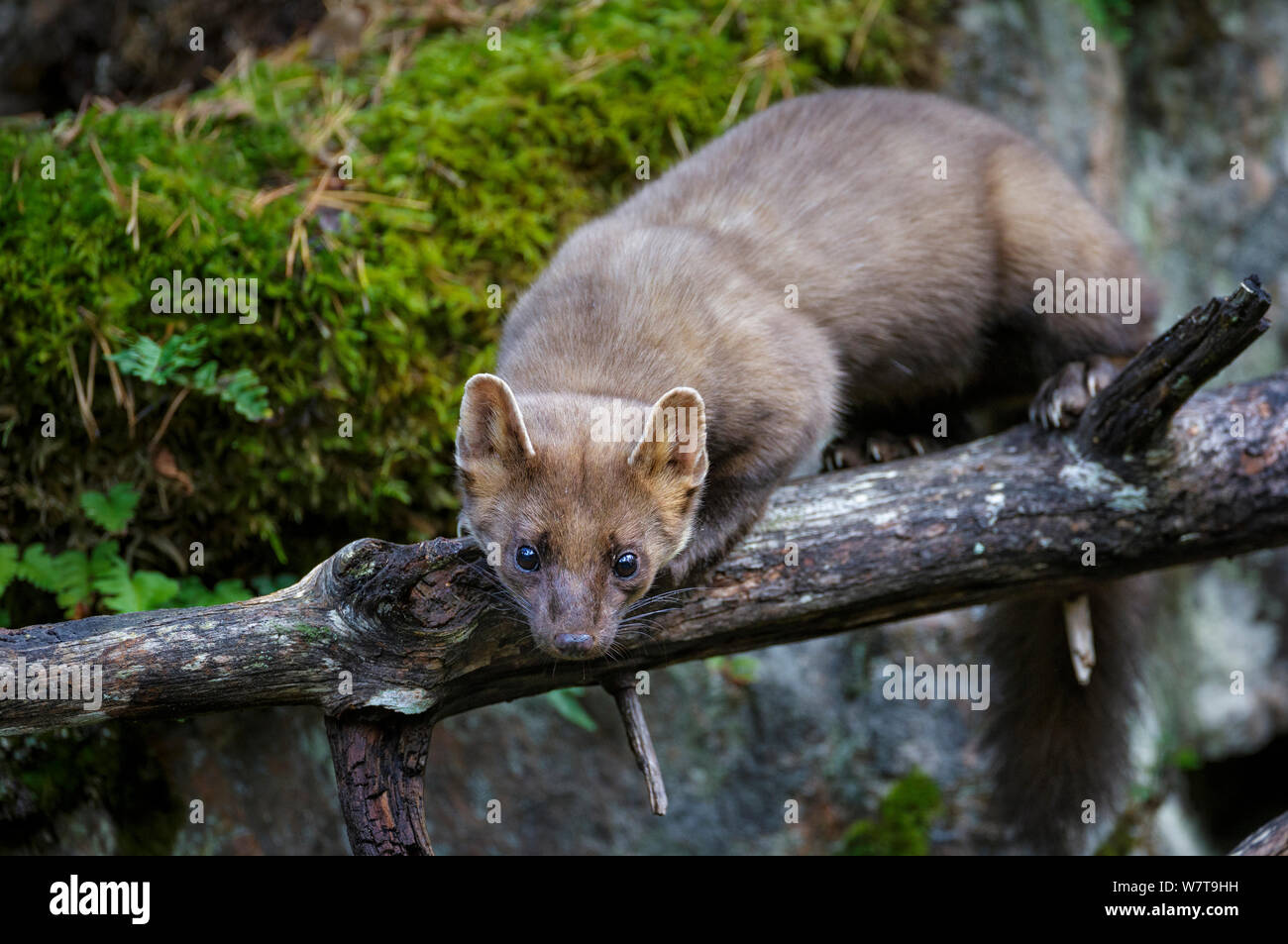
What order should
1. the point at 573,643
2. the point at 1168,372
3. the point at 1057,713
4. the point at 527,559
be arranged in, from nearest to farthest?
the point at 573,643, the point at 527,559, the point at 1168,372, the point at 1057,713

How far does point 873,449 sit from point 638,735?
6.48 feet

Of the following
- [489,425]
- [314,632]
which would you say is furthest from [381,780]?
[489,425]

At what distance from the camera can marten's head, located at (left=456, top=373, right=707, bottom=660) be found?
10.9 feet

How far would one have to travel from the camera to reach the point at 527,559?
3.38 metres

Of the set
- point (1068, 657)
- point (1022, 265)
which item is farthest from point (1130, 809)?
point (1022, 265)

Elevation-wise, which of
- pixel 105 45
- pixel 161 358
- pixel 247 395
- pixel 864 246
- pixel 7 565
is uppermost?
pixel 105 45

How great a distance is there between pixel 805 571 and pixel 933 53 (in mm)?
3575

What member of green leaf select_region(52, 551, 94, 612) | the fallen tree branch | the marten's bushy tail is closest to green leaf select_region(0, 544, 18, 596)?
green leaf select_region(52, 551, 94, 612)

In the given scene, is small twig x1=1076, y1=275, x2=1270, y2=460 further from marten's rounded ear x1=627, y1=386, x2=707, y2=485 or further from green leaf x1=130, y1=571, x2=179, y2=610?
green leaf x1=130, y1=571, x2=179, y2=610

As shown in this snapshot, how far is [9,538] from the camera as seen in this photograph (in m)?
4.28

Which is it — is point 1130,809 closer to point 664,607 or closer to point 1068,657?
point 1068,657

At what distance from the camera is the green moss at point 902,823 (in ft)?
18.4

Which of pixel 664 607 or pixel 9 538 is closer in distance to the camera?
pixel 664 607

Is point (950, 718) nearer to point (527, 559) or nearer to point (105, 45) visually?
point (527, 559)
